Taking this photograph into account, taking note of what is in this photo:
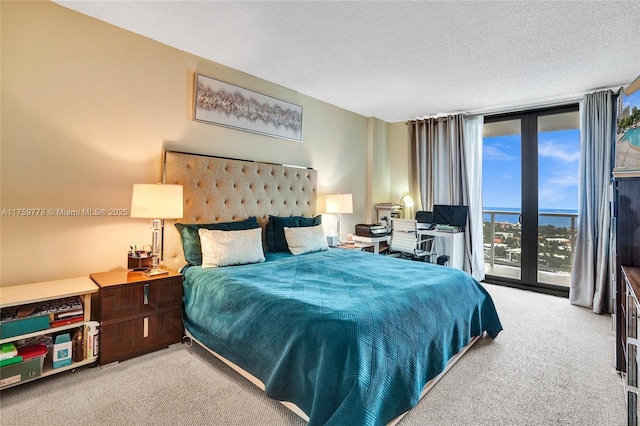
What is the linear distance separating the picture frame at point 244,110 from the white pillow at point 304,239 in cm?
121

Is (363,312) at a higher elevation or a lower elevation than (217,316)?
higher

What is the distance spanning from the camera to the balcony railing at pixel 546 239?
428 centimetres

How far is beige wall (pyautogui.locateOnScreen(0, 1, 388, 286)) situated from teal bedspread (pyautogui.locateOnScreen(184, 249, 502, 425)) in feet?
2.93

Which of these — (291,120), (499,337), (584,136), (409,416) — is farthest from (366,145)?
(409,416)

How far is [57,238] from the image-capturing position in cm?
238

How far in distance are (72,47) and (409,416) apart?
3.47 meters

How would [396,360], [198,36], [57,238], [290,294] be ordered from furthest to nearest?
[198,36] < [57,238] < [290,294] < [396,360]

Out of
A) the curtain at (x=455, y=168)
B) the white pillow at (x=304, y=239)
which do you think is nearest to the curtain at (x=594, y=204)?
the curtain at (x=455, y=168)

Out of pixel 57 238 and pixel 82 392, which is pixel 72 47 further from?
pixel 82 392

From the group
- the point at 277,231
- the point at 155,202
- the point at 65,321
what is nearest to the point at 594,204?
the point at 277,231

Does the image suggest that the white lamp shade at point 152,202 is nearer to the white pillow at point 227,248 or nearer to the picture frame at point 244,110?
the white pillow at point 227,248

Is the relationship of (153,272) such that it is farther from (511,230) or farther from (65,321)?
(511,230)

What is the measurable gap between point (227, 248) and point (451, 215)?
3.39 meters

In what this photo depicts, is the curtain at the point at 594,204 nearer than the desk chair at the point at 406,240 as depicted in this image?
Yes
